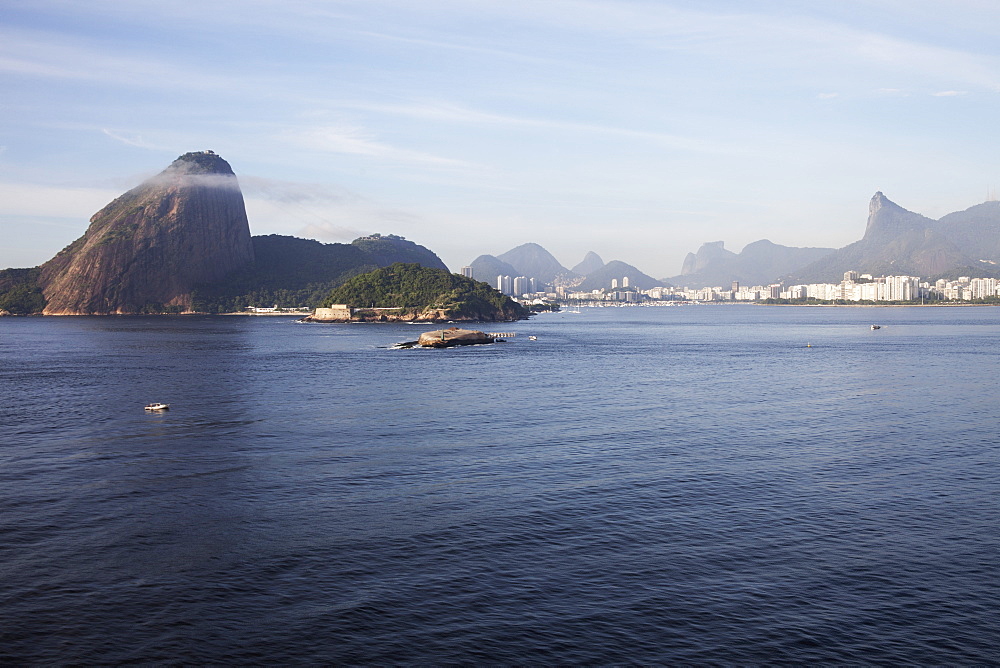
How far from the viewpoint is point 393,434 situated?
3669 cm

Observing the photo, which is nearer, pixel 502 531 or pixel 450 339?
pixel 502 531

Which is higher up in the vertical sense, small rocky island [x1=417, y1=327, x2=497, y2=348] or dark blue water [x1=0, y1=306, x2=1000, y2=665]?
small rocky island [x1=417, y1=327, x2=497, y2=348]

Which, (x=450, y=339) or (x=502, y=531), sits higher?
(x=450, y=339)

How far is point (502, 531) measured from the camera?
70.2 ft

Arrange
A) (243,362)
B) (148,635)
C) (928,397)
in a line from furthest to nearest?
1. (243,362)
2. (928,397)
3. (148,635)

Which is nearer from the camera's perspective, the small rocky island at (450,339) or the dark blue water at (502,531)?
the dark blue water at (502,531)

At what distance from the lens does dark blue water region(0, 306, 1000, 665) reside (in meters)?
15.0

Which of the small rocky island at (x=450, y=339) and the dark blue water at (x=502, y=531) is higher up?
the small rocky island at (x=450, y=339)

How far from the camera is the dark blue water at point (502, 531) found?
1502 centimetres

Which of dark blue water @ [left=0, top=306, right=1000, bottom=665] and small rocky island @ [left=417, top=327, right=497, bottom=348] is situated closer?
dark blue water @ [left=0, top=306, right=1000, bottom=665]

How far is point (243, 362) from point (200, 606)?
6538 centimetres

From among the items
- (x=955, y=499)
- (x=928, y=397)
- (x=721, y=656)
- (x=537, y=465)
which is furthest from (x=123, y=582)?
(x=928, y=397)

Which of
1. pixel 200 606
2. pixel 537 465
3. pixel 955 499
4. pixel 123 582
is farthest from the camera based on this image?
pixel 537 465

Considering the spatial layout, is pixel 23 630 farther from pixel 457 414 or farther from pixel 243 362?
pixel 243 362
